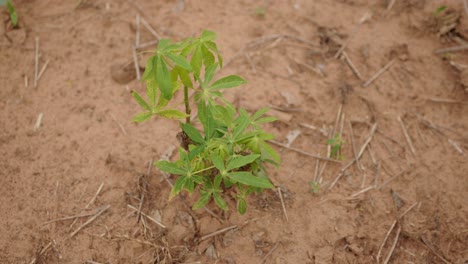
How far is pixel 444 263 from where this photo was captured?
2111 millimetres

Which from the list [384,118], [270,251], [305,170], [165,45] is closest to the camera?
[165,45]

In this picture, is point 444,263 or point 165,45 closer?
point 165,45

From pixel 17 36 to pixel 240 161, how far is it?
7.32 ft

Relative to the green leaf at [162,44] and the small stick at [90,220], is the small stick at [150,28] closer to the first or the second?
the green leaf at [162,44]

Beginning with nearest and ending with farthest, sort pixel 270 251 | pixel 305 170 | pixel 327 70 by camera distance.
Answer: pixel 270 251, pixel 305 170, pixel 327 70

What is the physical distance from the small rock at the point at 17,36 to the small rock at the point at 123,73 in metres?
0.78

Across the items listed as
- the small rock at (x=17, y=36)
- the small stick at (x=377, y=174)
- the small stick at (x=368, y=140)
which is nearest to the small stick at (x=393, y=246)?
the small stick at (x=377, y=174)

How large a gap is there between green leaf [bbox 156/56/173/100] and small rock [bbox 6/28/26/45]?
187 cm

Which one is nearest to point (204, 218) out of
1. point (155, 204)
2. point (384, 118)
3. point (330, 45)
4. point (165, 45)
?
point (155, 204)

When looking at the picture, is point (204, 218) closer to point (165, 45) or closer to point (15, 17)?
point (165, 45)

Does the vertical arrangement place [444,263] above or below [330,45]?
below

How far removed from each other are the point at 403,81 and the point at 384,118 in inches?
16.1

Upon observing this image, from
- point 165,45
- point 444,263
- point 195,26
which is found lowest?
point 444,263

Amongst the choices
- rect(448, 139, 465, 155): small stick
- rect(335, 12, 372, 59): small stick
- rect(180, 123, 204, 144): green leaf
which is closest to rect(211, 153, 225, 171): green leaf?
rect(180, 123, 204, 144): green leaf
